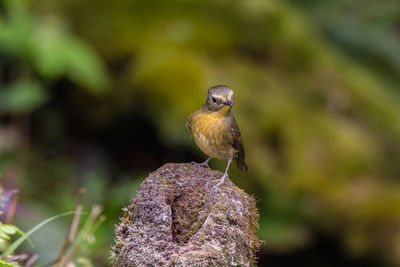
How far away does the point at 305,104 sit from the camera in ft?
26.3

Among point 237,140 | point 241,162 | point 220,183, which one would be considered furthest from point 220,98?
point 220,183

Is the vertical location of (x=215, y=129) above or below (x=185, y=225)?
above

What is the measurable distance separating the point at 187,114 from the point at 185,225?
4.58m

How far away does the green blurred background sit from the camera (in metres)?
7.14

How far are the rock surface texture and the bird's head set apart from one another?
84 centimetres

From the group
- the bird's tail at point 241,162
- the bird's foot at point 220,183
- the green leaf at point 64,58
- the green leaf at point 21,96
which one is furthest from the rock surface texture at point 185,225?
the green leaf at point 21,96

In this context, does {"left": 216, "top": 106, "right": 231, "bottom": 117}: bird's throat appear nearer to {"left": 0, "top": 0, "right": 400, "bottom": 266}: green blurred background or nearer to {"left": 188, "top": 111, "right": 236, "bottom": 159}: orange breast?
{"left": 188, "top": 111, "right": 236, "bottom": 159}: orange breast

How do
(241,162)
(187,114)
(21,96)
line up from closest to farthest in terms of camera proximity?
(241,162) < (187,114) < (21,96)

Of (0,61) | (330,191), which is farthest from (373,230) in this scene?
(0,61)

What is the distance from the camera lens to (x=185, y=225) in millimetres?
2676

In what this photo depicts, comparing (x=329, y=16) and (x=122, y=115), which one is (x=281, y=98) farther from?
(x=329, y=16)

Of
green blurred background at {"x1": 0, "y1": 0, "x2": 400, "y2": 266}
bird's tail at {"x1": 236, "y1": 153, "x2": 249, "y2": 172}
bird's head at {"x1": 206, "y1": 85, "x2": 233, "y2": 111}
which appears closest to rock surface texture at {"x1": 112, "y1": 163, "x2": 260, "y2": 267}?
bird's head at {"x1": 206, "y1": 85, "x2": 233, "y2": 111}

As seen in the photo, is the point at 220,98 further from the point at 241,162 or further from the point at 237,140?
the point at 241,162

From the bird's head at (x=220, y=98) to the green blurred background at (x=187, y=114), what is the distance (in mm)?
3053
